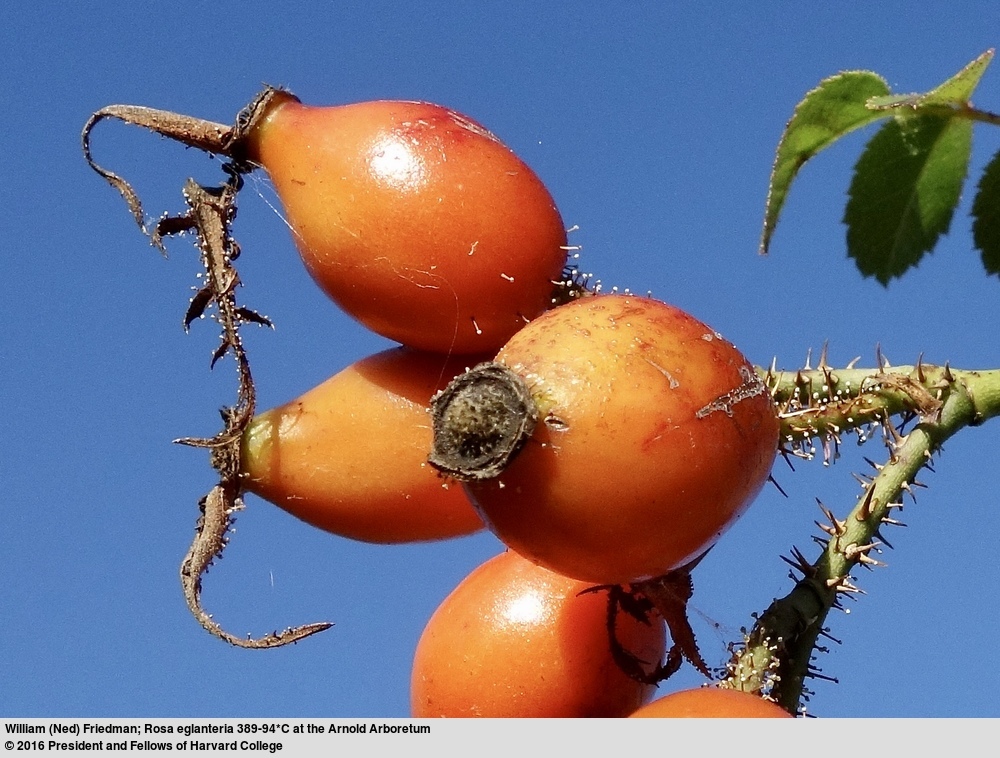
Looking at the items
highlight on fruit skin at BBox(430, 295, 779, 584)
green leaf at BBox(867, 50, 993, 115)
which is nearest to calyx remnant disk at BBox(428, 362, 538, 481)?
highlight on fruit skin at BBox(430, 295, 779, 584)

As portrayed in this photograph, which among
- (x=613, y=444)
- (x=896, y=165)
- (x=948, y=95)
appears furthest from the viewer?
(x=896, y=165)

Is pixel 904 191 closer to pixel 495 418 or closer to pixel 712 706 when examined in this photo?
pixel 495 418

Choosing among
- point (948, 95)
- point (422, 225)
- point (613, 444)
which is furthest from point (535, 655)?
point (948, 95)

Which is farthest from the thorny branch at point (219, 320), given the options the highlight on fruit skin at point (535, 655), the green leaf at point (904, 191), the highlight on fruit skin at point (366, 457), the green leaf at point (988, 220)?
the green leaf at point (988, 220)

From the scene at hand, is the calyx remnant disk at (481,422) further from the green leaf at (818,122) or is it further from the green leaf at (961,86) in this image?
the green leaf at (961,86)
